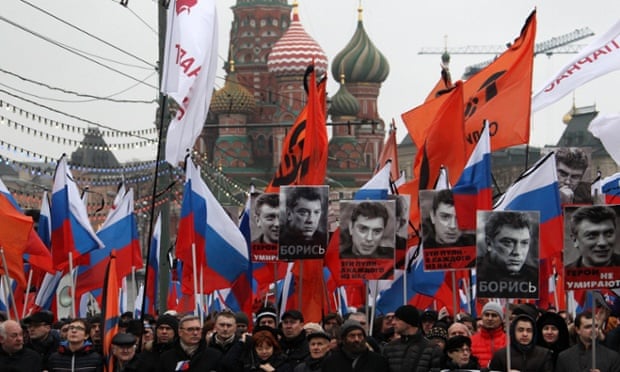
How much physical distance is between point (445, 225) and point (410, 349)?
3.43 meters

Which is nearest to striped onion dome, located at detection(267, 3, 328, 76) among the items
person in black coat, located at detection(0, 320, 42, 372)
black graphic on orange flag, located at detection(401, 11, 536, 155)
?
black graphic on orange flag, located at detection(401, 11, 536, 155)

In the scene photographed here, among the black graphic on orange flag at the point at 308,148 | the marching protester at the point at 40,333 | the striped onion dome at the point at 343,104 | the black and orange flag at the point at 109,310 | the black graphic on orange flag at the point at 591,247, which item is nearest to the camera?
the black graphic on orange flag at the point at 591,247

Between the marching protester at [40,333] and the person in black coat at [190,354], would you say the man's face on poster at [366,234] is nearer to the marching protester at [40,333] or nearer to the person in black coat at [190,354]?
the marching protester at [40,333]

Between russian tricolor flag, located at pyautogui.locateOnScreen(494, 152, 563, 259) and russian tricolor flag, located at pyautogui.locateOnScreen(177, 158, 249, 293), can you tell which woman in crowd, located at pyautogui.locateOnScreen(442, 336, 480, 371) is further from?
russian tricolor flag, located at pyautogui.locateOnScreen(177, 158, 249, 293)

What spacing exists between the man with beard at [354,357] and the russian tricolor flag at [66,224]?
6690 millimetres

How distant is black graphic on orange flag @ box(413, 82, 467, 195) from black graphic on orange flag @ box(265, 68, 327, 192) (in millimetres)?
951

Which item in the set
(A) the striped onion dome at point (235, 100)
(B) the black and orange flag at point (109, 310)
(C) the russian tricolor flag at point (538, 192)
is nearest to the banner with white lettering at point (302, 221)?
(C) the russian tricolor flag at point (538, 192)

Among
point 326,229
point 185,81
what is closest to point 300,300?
point 326,229

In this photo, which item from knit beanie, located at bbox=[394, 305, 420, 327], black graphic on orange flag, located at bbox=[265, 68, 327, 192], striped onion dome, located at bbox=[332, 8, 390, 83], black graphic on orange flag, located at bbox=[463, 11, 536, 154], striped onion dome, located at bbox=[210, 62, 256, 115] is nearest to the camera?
knit beanie, located at bbox=[394, 305, 420, 327]

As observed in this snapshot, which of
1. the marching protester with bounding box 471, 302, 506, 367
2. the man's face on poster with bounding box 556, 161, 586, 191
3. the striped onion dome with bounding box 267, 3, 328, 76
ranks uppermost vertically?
the striped onion dome with bounding box 267, 3, 328, 76

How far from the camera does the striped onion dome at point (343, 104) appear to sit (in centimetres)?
9619

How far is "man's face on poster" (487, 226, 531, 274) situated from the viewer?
10555 mm

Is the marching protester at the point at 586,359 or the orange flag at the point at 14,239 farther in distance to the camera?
the orange flag at the point at 14,239

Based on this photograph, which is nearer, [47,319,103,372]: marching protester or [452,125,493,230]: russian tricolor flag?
[47,319,103,372]: marching protester
